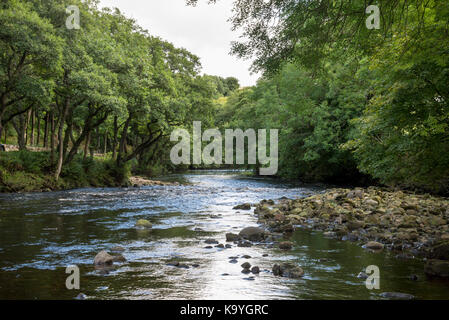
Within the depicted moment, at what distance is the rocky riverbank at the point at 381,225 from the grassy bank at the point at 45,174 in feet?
43.9

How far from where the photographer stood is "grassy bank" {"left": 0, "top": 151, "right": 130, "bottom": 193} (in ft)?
62.5

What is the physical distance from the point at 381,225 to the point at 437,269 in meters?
4.05

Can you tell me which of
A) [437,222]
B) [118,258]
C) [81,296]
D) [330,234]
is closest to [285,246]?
[330,234]

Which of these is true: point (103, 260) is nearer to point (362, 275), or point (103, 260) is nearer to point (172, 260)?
point (172, 260)

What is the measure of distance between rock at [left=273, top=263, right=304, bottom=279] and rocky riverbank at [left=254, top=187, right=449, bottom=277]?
5.83ft

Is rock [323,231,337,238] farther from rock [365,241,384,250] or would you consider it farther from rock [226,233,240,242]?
rock [226,233,240,242]

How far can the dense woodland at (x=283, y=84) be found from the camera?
705cm

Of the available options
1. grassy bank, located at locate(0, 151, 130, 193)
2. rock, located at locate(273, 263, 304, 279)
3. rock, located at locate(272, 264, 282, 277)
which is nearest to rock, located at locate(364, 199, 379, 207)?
rock, located at locate(273, 263, 304, 279)

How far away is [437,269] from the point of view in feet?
18.5

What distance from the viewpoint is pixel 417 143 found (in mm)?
8500

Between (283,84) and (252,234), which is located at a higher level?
(283,84)

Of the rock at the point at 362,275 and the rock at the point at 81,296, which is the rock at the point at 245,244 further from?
the rock at the point at 81,296
